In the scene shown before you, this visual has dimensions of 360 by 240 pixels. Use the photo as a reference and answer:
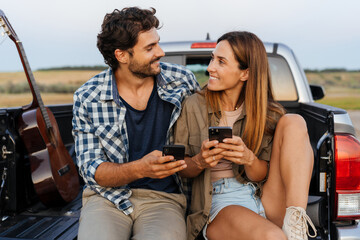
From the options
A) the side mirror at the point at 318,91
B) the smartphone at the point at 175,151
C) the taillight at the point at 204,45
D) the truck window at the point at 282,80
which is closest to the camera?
the smartphone at the point at 175,151

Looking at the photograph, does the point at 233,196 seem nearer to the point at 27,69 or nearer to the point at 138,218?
the point at 138,218

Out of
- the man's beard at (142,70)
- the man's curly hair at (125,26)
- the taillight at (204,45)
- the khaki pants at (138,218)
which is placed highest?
the man's curly hair at (125,26)

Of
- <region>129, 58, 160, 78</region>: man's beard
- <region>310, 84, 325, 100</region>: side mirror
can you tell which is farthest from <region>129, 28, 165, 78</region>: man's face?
<region>310, 84, 325, 100</region>: side mirror

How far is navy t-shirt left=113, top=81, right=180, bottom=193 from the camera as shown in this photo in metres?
2.34

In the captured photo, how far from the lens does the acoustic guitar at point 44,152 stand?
9.25 ft

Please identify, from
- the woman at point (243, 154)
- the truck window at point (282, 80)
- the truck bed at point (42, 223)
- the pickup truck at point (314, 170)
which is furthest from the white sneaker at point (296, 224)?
the truck window at point (282, 80)

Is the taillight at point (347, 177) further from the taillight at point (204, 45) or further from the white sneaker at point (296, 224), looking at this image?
the taillight at point (204, 45)

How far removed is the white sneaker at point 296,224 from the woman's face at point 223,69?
0.84 meters

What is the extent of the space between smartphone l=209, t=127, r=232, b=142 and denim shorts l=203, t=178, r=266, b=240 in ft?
1.35

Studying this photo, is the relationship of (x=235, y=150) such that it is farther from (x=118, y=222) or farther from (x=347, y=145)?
(x=118, y=222)

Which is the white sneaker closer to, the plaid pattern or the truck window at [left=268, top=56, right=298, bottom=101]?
the plaid pattern

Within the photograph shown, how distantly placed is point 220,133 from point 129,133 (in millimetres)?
675

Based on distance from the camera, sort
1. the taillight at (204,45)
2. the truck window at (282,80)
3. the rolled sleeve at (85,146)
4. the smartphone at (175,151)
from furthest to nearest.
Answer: the taillight at (204,45)
the truck window at (282,80)
the rolled sleeve at (85,146)
the smartphone at (175,151)

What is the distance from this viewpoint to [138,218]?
2.22 meters
